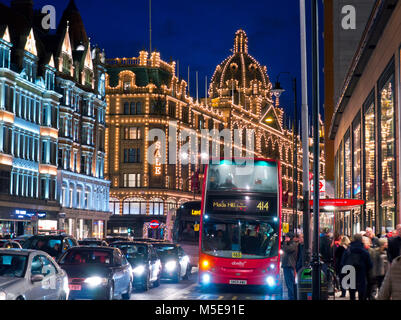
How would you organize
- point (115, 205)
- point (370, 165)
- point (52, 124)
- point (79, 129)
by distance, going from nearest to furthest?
point (370, 165) → point (52, 124) → point (79, 129) → point (115, 205)

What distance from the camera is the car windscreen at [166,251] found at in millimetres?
34188

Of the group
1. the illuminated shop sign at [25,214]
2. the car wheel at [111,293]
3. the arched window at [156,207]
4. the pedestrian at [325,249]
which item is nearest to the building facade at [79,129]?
the illuminated shop sign at [25,214]

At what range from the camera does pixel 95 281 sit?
71.2ft

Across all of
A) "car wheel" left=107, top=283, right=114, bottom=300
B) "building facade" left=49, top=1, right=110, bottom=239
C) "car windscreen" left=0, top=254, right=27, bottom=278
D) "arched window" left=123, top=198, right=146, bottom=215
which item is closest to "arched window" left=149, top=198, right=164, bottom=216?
"arched window" left=123, top=198, right=146, bottom=215

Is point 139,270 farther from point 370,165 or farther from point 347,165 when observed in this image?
point 347,165

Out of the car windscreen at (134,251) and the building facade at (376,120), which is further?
the car windscreen at (134,251)

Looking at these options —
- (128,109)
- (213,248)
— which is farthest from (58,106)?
(213,248)

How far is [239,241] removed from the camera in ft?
96.6

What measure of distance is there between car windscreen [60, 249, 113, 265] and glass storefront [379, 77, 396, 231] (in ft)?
36.0

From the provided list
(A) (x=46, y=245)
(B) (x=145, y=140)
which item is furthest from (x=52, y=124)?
(A) (x=46, y=245)

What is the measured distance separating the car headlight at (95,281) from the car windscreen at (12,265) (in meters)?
4.85

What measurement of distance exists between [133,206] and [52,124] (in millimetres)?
32954

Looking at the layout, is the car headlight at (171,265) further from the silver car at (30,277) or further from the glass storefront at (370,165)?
the silver car at (30,277)
